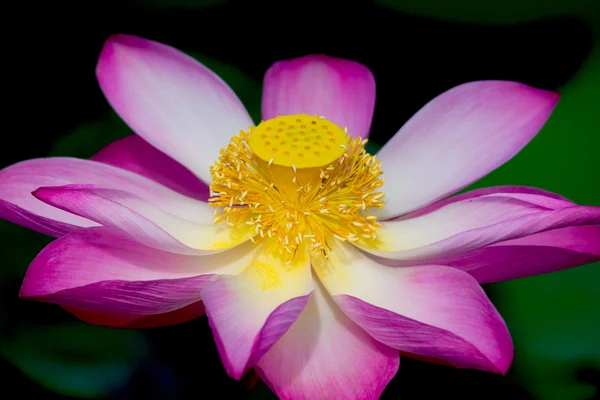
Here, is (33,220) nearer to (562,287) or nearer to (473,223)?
(473,223)

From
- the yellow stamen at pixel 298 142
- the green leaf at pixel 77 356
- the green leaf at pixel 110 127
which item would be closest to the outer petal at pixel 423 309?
the yellow stamen at pixel 298 142

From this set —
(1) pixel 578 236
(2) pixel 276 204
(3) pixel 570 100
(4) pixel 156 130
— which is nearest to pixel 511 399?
(1) pixel 578 236

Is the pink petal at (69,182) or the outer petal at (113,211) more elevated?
the outer petal at (113,211)

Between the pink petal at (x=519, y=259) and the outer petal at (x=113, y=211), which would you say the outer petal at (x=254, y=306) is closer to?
the outer petal at (x=113, y=211)

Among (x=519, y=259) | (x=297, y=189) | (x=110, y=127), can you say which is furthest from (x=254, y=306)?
(x=110, y=127)

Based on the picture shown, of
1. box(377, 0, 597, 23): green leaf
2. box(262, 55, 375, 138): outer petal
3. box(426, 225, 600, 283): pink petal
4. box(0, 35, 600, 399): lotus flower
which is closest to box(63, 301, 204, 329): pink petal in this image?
box(0, 35, 600, 399): lotus flower

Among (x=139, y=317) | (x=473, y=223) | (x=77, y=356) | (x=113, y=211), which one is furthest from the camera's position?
(x=77, y=356)

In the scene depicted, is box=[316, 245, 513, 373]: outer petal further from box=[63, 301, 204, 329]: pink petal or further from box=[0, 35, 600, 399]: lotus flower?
box=[63, 301, 204, 329]: pink petal
